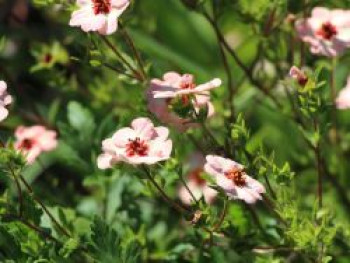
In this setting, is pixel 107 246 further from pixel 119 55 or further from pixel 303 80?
pixel 303 80

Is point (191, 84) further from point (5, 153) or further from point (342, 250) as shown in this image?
point (342, 250)

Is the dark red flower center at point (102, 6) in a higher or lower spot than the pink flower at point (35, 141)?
higher

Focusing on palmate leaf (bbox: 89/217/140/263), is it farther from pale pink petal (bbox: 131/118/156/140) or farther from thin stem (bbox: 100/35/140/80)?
thin stem (bbox: 100/35/140/80)

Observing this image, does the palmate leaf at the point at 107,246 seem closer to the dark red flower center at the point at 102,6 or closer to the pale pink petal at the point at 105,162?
the pale pink petal at the point at 105,162

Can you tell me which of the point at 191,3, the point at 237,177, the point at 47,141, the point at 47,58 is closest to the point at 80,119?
the point at 47,141

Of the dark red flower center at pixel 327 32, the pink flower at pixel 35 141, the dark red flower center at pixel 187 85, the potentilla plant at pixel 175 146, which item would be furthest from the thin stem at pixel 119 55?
the dark red flower center at pixel 327 32

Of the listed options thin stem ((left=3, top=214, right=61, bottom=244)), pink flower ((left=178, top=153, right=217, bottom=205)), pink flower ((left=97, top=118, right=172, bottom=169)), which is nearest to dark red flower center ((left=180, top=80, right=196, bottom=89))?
pink flower ((left=97, top=118, right=172, bottom=169))
